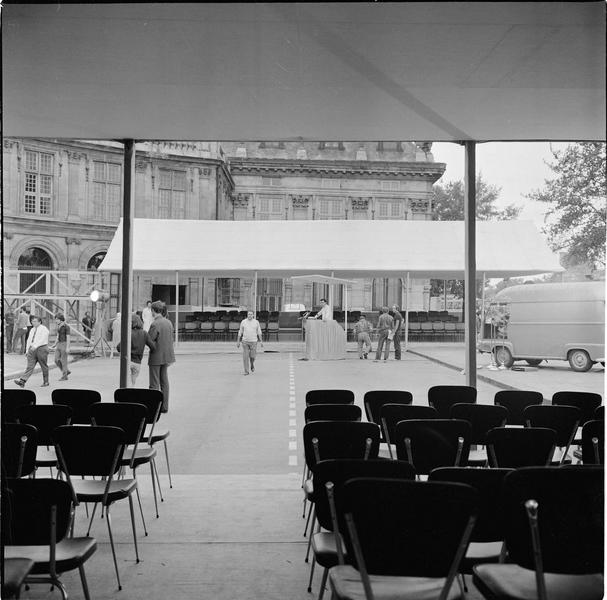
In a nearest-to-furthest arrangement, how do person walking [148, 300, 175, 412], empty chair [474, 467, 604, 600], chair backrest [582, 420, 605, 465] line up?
empty chair [474, 467, 604, 600], chair backrest [582, 420, 605, 465], person walking [148, 300, 175, 412]

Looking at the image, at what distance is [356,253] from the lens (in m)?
21.7

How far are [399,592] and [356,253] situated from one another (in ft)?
62.8

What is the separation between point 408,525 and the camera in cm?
249

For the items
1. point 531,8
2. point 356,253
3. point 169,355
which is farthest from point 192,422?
point 356,253

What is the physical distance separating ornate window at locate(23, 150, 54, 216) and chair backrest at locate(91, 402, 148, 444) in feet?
25.5

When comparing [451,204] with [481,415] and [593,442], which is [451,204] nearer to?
[481,415]

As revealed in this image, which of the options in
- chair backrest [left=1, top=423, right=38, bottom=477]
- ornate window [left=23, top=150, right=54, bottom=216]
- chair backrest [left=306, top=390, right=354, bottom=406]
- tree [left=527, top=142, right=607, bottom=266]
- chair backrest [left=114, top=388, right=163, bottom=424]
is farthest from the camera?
ornate window [left=23, top=150, right=54, bottom=216]

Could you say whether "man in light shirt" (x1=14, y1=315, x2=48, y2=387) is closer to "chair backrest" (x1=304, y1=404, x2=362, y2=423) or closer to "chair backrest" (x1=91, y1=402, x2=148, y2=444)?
"chair backrest" (x1=91, y1=402, x2=148, y2=444)

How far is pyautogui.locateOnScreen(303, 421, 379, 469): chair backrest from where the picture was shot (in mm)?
3949

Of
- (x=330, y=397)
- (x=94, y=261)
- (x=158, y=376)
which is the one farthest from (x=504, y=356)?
(x=94, y=261)

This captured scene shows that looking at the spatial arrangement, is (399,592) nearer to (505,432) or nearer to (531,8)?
(505,432)

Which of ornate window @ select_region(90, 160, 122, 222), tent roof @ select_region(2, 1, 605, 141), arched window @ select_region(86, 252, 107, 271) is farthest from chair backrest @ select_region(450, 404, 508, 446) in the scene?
arched window @ select_region(86, 252, 107, 271)

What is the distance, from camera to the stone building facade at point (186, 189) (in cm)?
1332

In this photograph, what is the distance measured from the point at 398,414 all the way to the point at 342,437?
110 cm
